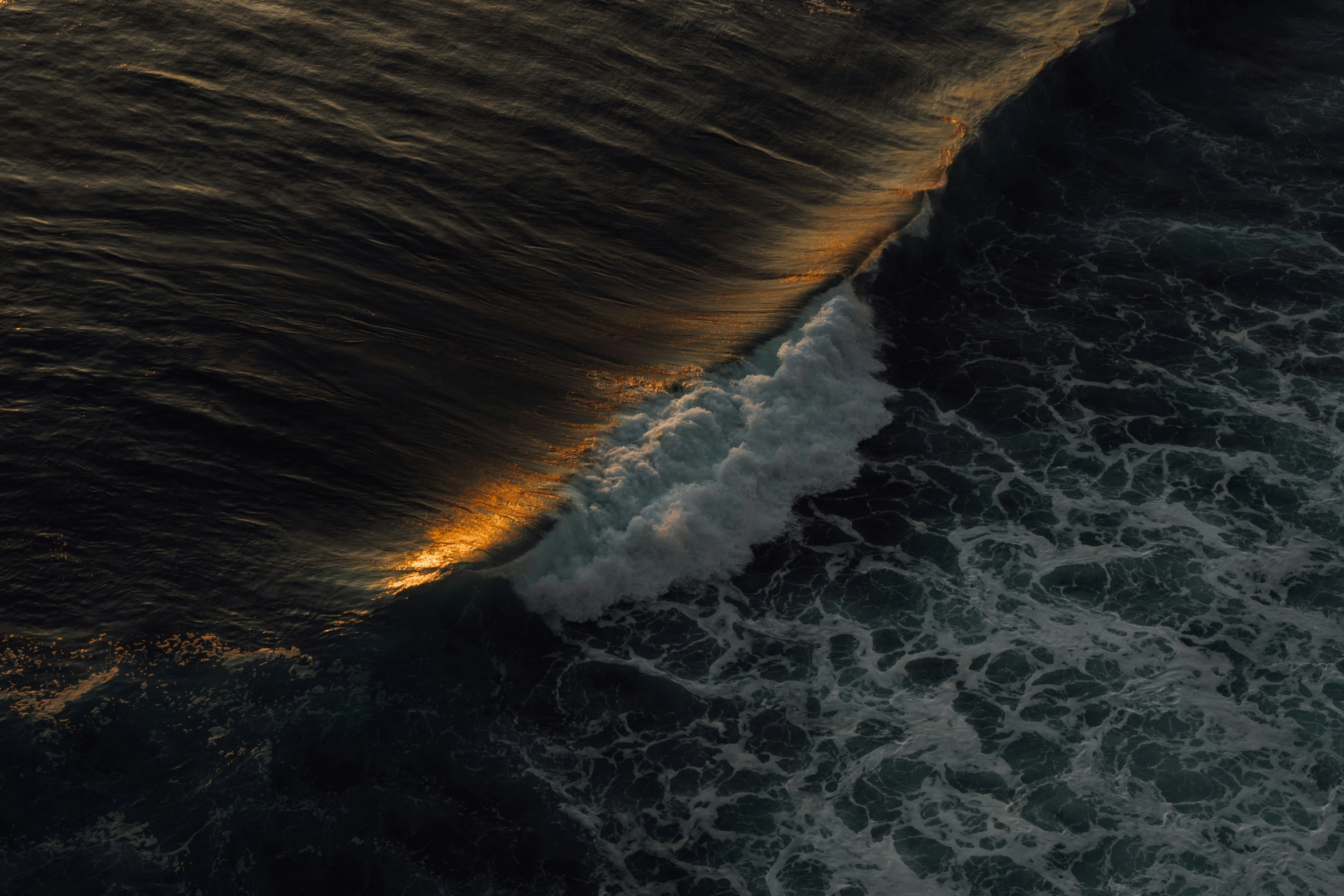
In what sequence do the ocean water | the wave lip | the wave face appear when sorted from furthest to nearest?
1. the wave lip
2. the wave face
3. the ocean water

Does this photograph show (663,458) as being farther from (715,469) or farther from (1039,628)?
(1039,628)

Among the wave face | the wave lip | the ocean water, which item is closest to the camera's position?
the ocean water

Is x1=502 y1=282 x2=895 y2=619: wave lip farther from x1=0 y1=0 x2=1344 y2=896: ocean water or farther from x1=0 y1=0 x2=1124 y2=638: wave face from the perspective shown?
x1=0 y1=0 x2=1124 y2=638: wave face

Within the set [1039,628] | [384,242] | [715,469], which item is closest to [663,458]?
[715,469]

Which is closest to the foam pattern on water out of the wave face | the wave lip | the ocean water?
the ocean water

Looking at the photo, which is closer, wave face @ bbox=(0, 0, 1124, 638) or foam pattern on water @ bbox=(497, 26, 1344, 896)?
foam pattern on water @ bbox=(497, 26, 1344, 896)

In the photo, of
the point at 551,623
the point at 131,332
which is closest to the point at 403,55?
the point at 131,332
